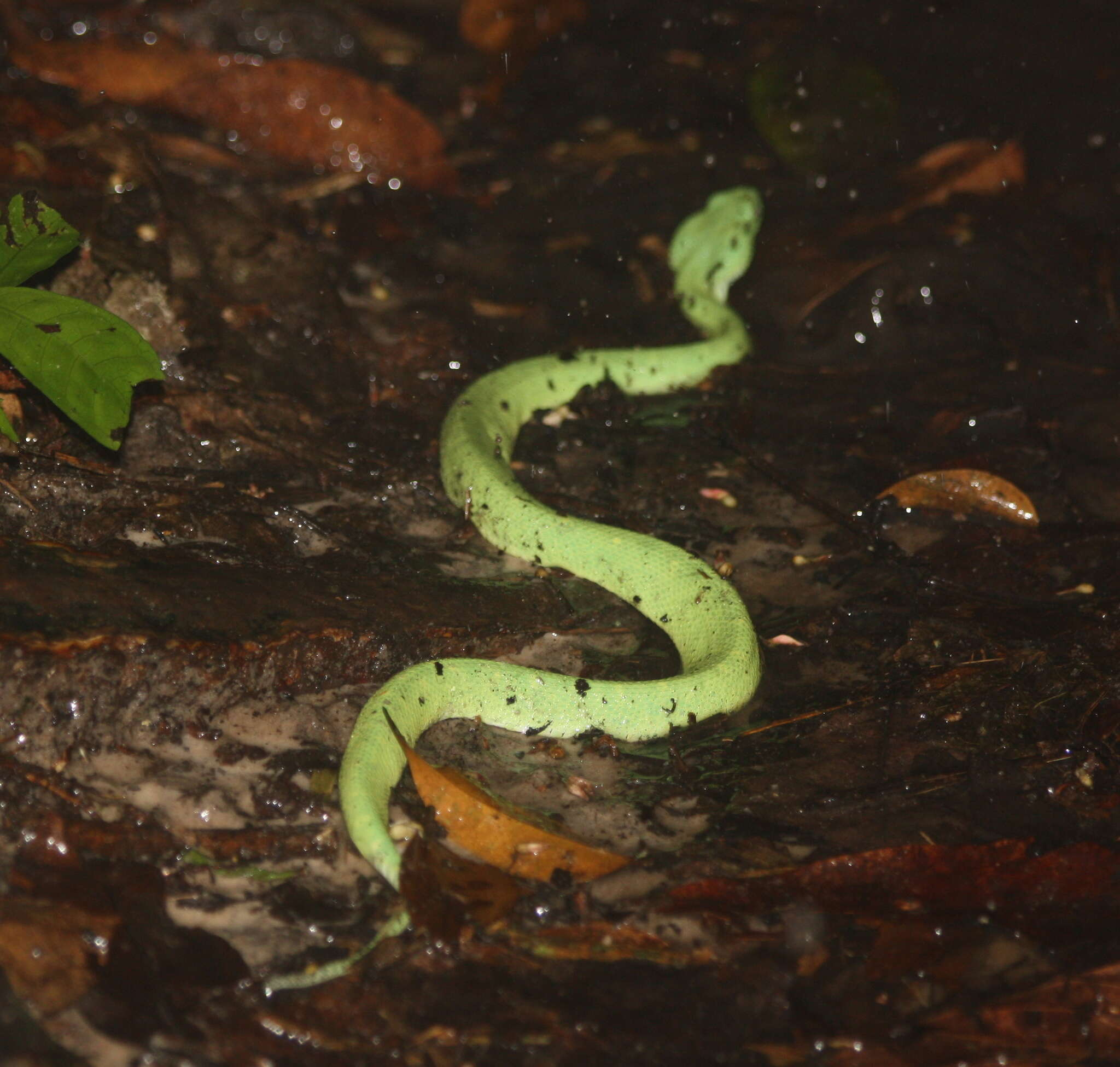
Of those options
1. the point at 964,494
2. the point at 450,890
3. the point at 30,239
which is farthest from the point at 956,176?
the point at 450,890

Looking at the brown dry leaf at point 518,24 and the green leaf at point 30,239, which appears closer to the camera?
the green leaf at point 30,239

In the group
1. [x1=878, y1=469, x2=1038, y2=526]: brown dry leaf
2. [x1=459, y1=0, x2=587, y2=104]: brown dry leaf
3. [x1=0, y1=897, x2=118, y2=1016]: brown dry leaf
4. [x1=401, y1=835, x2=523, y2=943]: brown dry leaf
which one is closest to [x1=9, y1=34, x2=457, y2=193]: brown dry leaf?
[x1=459, y1=0, x2=587, y2=104]: brown dry leaf

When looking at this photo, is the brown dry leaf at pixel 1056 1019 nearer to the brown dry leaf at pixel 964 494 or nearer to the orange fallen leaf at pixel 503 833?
the orange fallen leaf at pixel 503 833

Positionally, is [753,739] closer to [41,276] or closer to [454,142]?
[41,276]

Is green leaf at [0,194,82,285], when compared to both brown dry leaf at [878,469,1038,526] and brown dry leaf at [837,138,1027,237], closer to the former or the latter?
brown dry leaf at [878,469,1038,526]

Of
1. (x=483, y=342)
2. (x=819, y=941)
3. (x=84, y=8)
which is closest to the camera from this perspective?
(x=819, y=941)

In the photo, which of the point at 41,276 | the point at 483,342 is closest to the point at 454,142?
the point at 483,342

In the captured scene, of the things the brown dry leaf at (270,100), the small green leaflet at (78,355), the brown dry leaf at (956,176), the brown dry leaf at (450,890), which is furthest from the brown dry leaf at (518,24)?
the brown dry leaf at (450,890)
